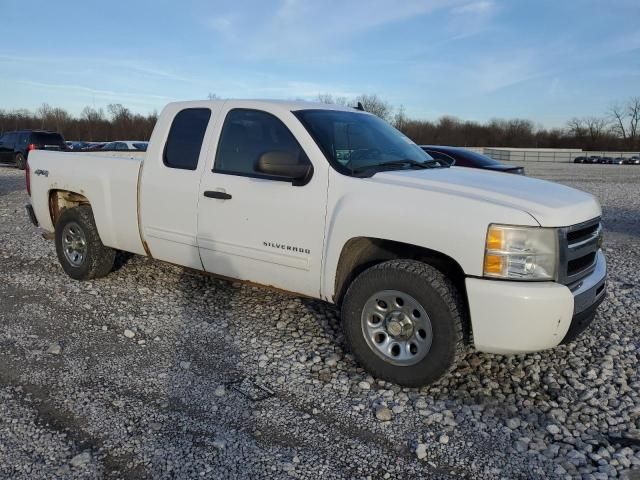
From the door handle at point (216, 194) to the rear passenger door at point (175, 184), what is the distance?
147 mm

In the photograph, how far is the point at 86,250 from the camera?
19.1 feet

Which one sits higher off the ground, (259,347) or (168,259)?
(168,259)

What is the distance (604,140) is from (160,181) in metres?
102

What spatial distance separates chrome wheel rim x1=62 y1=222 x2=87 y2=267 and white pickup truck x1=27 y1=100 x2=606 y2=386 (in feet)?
2.37

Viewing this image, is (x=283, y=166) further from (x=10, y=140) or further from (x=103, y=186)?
(x=10, y=140)

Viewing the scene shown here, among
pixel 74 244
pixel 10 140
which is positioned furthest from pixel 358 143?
pixel 10 140

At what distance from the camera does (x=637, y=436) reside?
10.4ft

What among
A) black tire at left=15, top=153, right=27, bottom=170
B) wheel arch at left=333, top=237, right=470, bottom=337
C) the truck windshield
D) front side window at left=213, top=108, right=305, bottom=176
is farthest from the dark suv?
wheel arch at left=333, top=237, right=470, bottom=337

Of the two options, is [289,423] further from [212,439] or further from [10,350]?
[10,350]

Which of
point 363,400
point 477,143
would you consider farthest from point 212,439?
point 477,143

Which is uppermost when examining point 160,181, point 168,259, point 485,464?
point 160,181

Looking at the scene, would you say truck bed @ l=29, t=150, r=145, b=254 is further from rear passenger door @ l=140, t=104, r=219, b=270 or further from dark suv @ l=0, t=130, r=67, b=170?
dark suv @ l=0, t=130, r=67, b=170

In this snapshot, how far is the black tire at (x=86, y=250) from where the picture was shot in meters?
5.74

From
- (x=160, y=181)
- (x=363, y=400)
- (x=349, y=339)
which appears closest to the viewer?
(x=363, y=400)
